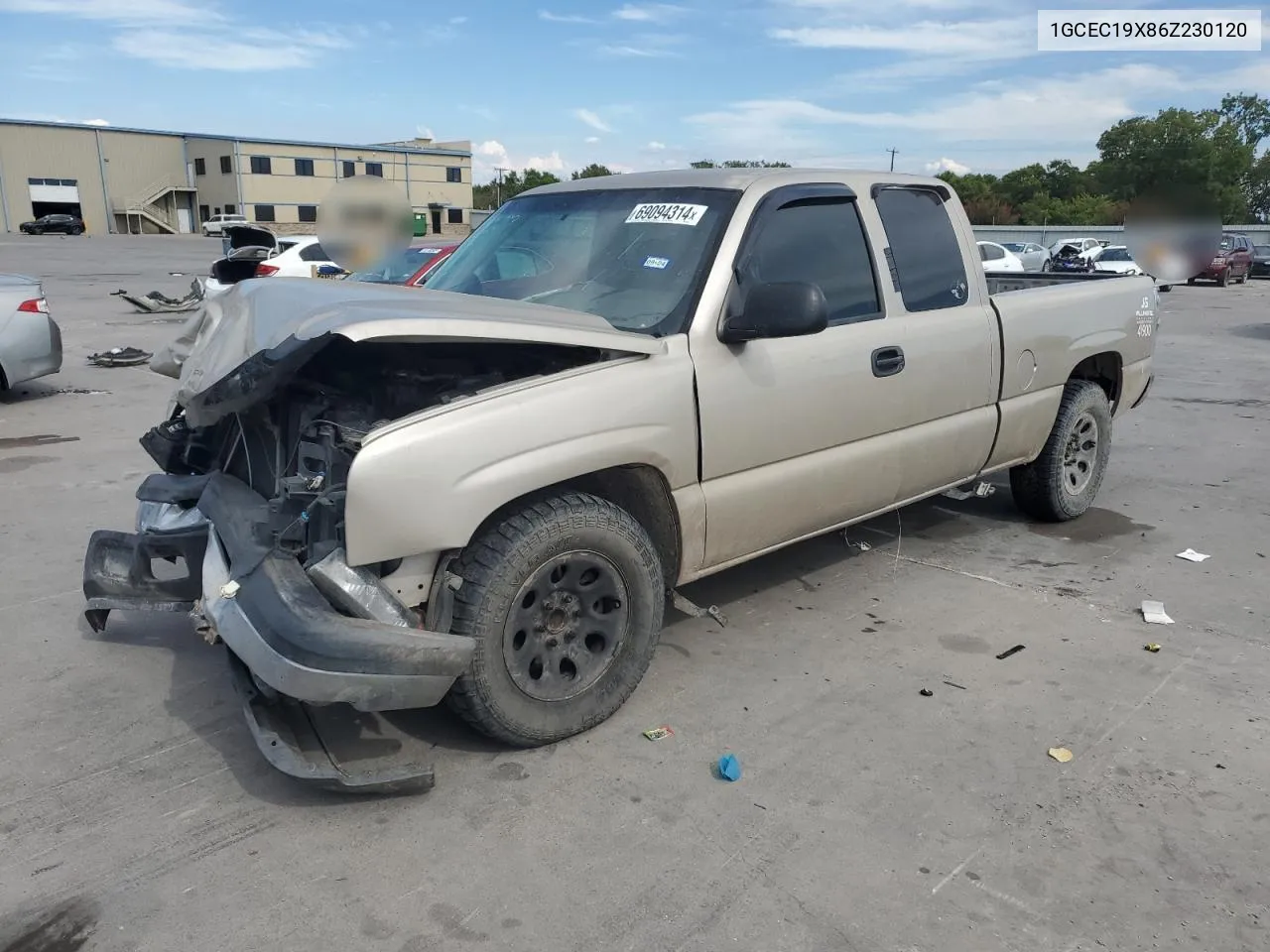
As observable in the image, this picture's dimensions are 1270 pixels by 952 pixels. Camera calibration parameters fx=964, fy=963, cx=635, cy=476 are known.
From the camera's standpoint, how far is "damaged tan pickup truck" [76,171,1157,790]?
2881 millimetres

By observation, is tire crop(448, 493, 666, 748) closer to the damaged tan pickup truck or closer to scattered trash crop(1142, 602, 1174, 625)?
the damaged tan pickup truck

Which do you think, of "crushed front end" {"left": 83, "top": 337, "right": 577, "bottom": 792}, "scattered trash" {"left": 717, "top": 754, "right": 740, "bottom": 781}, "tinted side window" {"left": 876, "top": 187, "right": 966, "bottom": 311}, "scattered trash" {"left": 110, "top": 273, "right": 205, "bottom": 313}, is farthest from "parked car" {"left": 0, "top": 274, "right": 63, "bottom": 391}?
"scattered trash" {"left": 717, "top": 754, "right": 740, "bottom": 781}

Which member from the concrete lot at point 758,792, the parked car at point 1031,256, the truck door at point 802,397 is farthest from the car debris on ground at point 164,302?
the parked car at point 1031,256

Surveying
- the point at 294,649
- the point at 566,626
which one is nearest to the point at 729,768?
the point at 566,626

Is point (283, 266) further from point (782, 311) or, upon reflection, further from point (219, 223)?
point (782, 311)

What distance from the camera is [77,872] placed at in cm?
270

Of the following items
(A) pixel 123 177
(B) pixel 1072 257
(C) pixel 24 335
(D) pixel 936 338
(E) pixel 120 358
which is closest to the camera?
(D) pixel 936 338

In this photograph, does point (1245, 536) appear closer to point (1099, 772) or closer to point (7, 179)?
point (1099, 772)

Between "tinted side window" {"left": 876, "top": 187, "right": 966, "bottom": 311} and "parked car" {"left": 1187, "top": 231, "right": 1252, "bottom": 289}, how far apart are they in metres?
28.1

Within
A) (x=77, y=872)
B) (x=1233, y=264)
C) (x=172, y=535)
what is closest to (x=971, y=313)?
(x=172, y=535)

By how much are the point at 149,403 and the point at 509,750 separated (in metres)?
7.74

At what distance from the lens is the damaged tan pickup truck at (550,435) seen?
2.88 m

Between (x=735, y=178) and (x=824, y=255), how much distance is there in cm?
51

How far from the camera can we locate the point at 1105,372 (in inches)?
235
